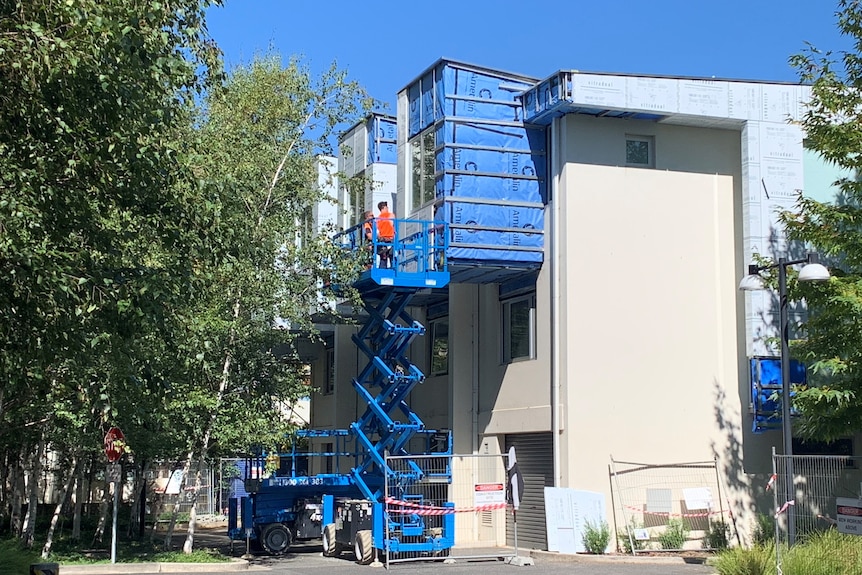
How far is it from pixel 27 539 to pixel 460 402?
415 inches

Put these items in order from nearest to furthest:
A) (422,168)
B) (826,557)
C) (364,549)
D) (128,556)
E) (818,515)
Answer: (826,557) → (818,515) → (364,549) → (128,556) → (422,168)

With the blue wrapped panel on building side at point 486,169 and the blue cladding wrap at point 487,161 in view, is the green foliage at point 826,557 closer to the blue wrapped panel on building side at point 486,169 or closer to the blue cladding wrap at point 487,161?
the blue wrapped panel on building side at point 486,169

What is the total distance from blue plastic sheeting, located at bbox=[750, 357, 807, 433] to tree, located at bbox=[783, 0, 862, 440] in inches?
79.0

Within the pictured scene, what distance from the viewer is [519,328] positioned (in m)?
24.5

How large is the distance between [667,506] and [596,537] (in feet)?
6.26

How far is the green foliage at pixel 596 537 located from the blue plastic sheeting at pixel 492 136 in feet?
27.5

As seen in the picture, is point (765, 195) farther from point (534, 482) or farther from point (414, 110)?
point (414, 110)

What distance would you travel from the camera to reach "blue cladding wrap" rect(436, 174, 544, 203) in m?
23.1

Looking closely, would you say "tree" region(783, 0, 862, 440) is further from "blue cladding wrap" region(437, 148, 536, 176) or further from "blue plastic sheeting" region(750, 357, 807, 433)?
"blue cladding wrap" region(437, 148, 536, 176)

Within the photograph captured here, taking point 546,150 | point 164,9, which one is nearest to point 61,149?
point 164,9

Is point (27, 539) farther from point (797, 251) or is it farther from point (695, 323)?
point (797, 251)

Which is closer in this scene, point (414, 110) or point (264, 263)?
point (264, 263)

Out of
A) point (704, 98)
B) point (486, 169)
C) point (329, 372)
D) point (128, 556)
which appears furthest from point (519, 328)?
point (329, 372)

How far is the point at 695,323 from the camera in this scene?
917 inches
